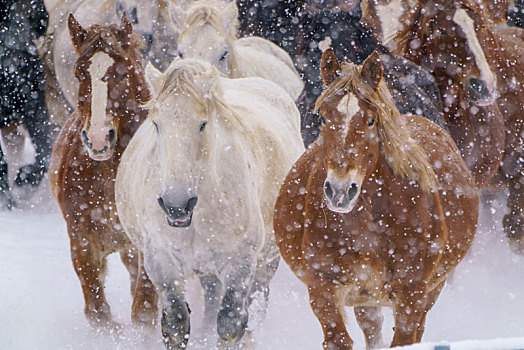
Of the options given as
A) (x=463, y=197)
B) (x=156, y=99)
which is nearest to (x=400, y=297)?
(x=463, y=197)

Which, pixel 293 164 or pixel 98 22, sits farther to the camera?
pixel 98 22

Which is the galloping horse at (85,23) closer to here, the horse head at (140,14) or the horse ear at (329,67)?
the horse head at (140,14)

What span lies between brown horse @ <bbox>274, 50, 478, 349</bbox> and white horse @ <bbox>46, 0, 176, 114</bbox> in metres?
4.16

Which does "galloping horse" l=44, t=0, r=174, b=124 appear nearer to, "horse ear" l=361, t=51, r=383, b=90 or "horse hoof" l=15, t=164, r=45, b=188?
"horse hoof" l=15, t=164, r=45, b=188

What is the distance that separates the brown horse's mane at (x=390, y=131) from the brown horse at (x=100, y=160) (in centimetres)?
149

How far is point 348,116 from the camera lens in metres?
3.66

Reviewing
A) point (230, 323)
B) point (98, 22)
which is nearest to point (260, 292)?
point (230, 323)

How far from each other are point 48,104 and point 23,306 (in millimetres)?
3275

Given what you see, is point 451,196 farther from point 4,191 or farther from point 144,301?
point 4,191

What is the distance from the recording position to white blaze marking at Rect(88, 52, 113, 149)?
464cm

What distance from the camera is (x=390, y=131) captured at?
12.5 ft

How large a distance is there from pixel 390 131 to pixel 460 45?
A: 6.50 feet

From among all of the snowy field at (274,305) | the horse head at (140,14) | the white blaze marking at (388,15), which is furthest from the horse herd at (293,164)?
the white blaze marking at (388,15)

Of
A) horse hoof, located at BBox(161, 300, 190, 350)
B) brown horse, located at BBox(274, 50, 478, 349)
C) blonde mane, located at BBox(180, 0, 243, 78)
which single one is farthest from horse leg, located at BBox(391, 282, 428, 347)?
blonde mane, located at BBox(180, 0, 243, 78)
